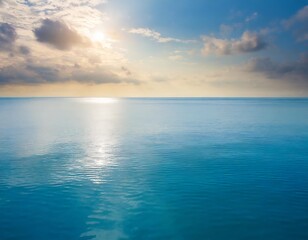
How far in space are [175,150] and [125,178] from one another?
1928cm

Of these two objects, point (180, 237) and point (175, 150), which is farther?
point (175, 150)

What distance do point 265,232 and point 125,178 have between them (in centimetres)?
1904

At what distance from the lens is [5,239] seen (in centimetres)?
2008

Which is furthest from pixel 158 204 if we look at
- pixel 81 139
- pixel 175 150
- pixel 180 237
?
pixel 81 139

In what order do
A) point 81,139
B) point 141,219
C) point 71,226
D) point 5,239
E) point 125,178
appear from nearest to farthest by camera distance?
point 5,239 < point 71,226 < point 141,219 < point 125,178 < point 81,139

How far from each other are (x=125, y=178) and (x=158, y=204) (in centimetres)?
916

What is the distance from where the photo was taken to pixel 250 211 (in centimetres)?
2439

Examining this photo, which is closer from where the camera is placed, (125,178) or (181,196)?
(181,196)

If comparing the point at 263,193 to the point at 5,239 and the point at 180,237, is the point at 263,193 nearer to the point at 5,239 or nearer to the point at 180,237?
the point at 180,237

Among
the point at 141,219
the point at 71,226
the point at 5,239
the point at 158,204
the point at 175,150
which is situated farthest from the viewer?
the point at 175,150

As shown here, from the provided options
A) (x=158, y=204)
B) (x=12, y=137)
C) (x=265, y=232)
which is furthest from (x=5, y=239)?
(x=12, y=137)

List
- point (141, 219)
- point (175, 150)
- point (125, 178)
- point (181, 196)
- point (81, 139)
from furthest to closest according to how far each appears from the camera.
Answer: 1. point (81, 139)
2. point (175, 150)
3. point (125, 178)
4. point (181, 196)
5. point (141, 219)

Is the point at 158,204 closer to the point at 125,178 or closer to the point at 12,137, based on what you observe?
the point at 125,178

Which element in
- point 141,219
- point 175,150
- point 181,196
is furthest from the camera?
point 175,150
